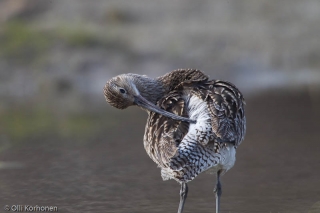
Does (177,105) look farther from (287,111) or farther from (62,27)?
(62,27)

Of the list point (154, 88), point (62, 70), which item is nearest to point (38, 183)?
point (154, 88)

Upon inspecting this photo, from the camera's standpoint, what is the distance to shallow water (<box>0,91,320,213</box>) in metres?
8.03

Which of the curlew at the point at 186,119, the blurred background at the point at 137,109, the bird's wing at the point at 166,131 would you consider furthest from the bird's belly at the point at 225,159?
the blurred background at the point at 137,109

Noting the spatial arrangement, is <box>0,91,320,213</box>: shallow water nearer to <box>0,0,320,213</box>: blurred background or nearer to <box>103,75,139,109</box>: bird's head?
<box>0,0,320,213</box>: blurred background

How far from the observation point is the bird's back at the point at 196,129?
6418 mm

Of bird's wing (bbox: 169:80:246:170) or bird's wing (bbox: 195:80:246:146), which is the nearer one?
bird's wing (bbox: 169:80:246:170)

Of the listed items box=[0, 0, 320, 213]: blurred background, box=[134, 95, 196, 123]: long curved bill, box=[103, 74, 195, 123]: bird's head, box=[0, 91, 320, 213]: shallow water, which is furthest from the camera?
box=[0, 0, 320, 213]: blurred background

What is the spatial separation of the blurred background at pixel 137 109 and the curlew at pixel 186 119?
1.05 m

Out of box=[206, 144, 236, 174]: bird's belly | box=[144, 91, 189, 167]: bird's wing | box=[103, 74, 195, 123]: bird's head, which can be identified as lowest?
box=[206, 144, 236, 174]: bird's belly

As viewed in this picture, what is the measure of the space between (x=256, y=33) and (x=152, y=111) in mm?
15510

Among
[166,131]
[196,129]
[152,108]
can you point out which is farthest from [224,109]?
[152,108]

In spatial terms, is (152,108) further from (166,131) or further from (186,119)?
(186,119)

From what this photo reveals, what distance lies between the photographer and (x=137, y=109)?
57.0 feet

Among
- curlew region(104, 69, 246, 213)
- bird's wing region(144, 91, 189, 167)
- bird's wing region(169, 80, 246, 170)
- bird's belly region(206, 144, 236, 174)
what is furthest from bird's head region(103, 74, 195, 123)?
bird's belly region(206, 144, 236, 174)
